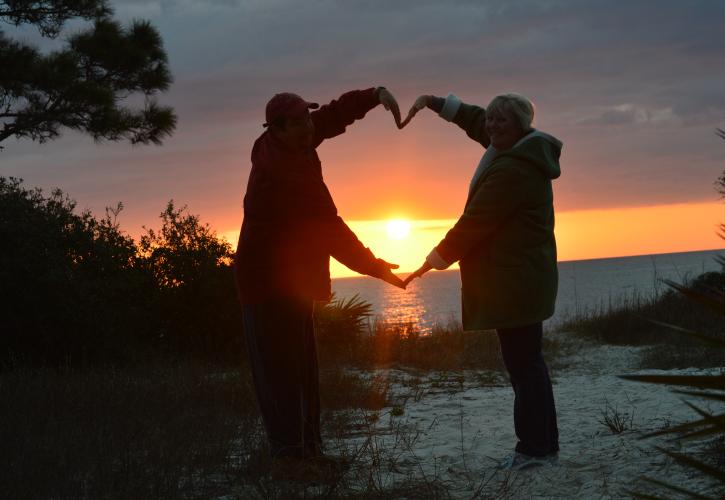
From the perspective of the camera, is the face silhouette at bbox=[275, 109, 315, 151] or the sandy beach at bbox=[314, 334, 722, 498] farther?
the face silhouette at bbox=[275, 109, 315, 151]

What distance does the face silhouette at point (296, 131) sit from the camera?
4.46 m

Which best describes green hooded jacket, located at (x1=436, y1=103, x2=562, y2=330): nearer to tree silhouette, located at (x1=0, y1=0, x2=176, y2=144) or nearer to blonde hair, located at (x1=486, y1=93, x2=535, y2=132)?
blonde hair, located at (x1=486, y1=93, x2=535, y2=132)

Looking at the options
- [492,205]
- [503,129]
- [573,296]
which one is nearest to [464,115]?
[503,129]

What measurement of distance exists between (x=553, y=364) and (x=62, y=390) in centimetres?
664

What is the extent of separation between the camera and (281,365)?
4.54m

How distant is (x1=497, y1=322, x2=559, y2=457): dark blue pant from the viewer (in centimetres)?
447

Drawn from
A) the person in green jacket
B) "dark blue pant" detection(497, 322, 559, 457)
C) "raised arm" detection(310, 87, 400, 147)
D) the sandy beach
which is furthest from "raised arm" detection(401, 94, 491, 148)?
the sandy beach

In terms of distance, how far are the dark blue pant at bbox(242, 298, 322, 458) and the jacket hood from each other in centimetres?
151

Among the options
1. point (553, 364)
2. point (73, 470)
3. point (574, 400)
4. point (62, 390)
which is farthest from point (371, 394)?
point (553, 364)

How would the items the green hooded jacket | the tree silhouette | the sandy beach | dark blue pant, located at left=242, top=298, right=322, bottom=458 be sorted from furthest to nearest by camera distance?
the tree silhouette, dark blue pant, located at left=242, top=298, right=322, bottom=458, the green hooded jacket, the sandy beach

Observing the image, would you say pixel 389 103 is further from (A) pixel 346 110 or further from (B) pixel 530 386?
(B) pixel 530 386

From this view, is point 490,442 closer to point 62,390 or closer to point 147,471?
point 147,471

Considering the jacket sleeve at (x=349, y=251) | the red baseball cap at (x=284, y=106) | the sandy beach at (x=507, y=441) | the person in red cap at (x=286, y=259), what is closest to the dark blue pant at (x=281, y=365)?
the person in red cap at (x=286, y=259)

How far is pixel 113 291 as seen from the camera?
10680mm
